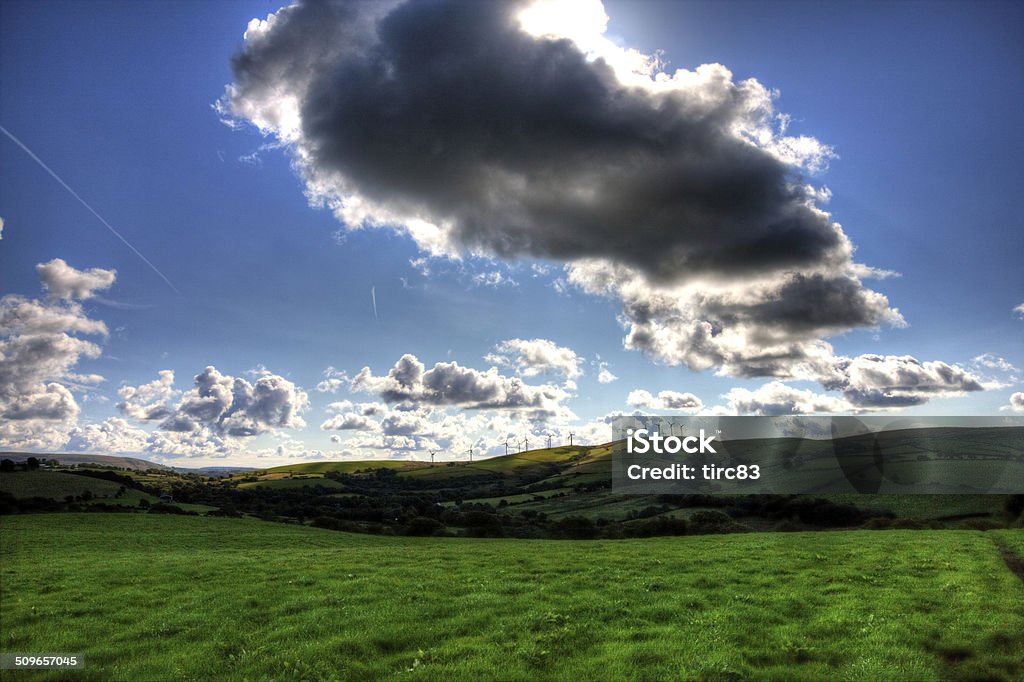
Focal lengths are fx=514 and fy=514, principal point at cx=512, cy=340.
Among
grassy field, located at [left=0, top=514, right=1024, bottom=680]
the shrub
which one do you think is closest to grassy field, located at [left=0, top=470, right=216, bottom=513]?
the shrub

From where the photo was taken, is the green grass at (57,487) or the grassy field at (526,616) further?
the green grass at (57,487)

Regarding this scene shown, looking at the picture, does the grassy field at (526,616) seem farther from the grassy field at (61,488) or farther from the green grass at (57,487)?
the green grass at (57,487)

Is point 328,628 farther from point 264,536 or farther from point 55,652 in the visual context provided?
point 264,536

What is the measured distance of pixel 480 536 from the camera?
195 feet

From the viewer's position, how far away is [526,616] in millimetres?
18359

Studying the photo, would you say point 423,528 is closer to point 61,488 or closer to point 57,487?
point 61,488

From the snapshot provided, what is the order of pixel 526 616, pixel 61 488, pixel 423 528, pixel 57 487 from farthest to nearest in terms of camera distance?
1. pixel 57 487
2. pixel 61 488
3. pixel 423 528
4. pixel 526 616

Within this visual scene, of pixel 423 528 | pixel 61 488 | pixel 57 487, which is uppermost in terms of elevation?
pixel 423 528

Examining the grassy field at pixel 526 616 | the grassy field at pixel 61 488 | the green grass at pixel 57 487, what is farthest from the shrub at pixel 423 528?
the green grass at pixel 57 487

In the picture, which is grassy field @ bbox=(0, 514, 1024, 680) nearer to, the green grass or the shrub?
the shrub

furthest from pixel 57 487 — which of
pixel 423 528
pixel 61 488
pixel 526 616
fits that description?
pixel 526 616

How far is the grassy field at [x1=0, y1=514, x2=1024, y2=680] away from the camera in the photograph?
14.7 metres

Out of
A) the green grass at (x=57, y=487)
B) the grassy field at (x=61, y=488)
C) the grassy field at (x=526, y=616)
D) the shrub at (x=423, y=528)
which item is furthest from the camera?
the green grass at (x=57, y=487)

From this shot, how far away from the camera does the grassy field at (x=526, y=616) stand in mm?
14711
